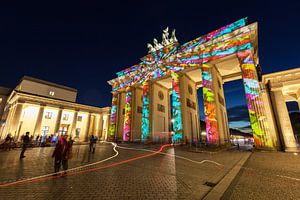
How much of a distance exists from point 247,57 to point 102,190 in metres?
17.7

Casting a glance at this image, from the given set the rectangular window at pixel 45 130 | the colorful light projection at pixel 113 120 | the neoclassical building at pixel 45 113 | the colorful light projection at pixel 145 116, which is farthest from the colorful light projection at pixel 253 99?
the rectangular window at pixel 45 130

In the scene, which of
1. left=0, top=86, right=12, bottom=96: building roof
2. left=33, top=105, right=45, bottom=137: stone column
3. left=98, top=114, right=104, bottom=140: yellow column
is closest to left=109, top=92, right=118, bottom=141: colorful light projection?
left=98, top=114, right=104, bottom=140: yellow column

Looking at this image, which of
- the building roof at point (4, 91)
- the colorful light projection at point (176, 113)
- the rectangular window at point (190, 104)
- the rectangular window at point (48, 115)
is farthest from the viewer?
the building roof at point (4, 91)

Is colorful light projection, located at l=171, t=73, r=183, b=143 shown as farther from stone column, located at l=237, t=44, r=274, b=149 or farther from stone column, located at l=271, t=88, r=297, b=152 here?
stone column, located at l=271, t=88, r=297, b=152

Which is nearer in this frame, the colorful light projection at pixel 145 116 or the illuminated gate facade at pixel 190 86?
the illuminated gate facade at pixel 190 86

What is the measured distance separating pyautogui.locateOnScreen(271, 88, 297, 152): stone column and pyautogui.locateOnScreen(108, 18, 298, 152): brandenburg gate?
164 centimetres

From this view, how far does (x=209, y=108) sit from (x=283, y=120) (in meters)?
7.43

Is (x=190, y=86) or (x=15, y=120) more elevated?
(x=190, y=86)

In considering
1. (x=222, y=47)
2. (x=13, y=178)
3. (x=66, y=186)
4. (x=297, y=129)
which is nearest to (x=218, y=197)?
(x=66, y=186)

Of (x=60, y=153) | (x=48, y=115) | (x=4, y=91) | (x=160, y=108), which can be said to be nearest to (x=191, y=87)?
(x=160, y=108)

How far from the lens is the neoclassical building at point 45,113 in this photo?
25609 millimetres

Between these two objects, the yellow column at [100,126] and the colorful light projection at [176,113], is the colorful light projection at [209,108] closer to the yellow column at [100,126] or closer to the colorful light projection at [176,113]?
the colorful light projection at [176,113]

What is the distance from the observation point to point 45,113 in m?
30.7

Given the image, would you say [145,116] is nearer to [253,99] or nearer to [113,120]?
[113,120]
